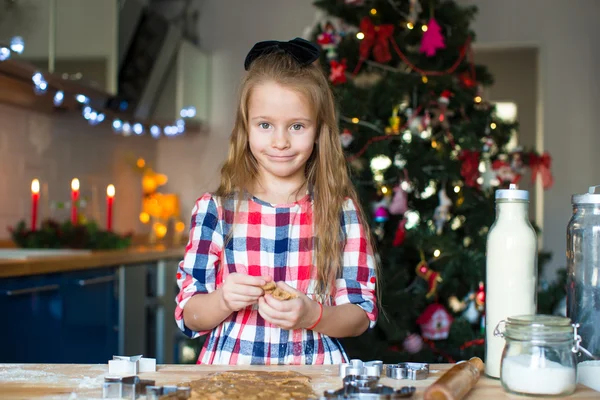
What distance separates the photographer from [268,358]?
4.03ft

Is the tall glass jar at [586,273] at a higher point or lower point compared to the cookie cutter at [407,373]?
higher

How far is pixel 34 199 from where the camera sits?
10.2 feet

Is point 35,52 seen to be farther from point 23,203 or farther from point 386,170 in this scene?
point 386,170

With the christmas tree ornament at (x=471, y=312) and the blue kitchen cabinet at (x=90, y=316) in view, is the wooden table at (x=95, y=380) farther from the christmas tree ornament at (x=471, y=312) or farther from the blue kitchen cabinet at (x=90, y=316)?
the blue kitchen cabinet at (x=90, y=316)

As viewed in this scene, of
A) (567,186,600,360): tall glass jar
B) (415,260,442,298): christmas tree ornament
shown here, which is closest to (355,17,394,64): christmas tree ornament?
(415,260,442,298): christmas tree ornament

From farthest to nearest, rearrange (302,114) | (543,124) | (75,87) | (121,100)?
(543,124) < (121,100) < (75,87) < (302,114)

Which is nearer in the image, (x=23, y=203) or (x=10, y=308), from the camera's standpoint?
(x=10, y=308)

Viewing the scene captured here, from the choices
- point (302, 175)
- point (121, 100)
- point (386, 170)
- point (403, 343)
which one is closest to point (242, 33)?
point (121, 100)

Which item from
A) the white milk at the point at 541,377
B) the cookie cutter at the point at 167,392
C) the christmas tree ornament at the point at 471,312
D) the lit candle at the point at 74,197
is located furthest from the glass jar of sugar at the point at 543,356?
the lit candle at the point at 74,197

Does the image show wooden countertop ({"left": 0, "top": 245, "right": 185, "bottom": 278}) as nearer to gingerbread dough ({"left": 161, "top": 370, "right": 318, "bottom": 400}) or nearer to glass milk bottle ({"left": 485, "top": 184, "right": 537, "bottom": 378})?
gingerbread dough ({"left": 161, "top": 370, "right": 318, "bottom": 400})

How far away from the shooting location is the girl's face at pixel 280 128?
1.21m

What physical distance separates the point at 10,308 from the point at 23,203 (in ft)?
3.44

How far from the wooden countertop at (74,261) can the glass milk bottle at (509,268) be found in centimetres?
162

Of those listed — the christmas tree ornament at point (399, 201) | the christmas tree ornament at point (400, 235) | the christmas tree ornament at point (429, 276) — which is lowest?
the christmas tree ornament at point (429, 276)
